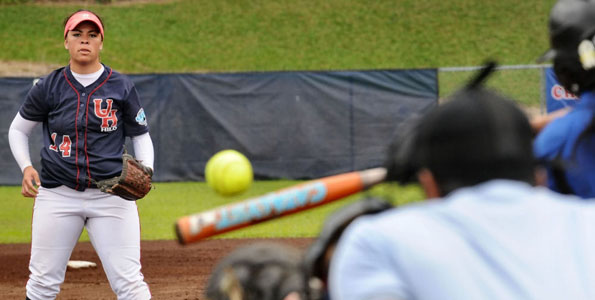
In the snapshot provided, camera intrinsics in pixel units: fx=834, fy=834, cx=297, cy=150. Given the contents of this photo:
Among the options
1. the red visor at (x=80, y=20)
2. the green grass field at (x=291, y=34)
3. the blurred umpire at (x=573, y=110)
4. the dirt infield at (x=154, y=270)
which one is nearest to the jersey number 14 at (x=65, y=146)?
the red visor at (x=80, y=20)

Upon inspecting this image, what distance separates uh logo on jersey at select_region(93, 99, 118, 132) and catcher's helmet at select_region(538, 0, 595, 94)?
283cm

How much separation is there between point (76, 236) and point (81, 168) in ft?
1.37

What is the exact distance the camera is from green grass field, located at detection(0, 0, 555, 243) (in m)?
24.9

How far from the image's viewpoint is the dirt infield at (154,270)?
712 cm

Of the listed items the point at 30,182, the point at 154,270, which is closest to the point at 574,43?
the point at 30,182

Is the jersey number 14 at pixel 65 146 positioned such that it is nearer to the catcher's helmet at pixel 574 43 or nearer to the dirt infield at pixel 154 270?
the dirt infield at pixel 154 270

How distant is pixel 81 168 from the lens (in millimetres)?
4977

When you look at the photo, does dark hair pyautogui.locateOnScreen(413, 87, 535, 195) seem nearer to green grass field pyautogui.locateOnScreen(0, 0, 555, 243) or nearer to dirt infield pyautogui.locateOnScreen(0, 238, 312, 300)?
dirt infield pyautogui.locateOnScreen(0, 238, 312, 300)

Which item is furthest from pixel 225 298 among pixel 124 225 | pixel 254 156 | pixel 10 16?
pixel 10 16

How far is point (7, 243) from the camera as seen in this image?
9781 millimetres

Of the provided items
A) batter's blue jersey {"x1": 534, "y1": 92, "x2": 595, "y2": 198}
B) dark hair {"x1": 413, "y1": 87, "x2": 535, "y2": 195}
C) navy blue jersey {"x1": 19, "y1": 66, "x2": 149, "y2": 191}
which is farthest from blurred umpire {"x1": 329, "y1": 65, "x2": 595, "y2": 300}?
navy blue jersey {"x1": 19, "y1": 66, "x2": 149, "y2": 191}

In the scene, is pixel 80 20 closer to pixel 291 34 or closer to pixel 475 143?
pixel 475 143

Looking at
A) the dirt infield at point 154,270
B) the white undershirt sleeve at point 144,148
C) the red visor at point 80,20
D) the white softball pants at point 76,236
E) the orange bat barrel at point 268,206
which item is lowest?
the dirt infield at point 154,270

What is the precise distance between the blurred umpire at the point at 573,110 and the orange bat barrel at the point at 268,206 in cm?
61
